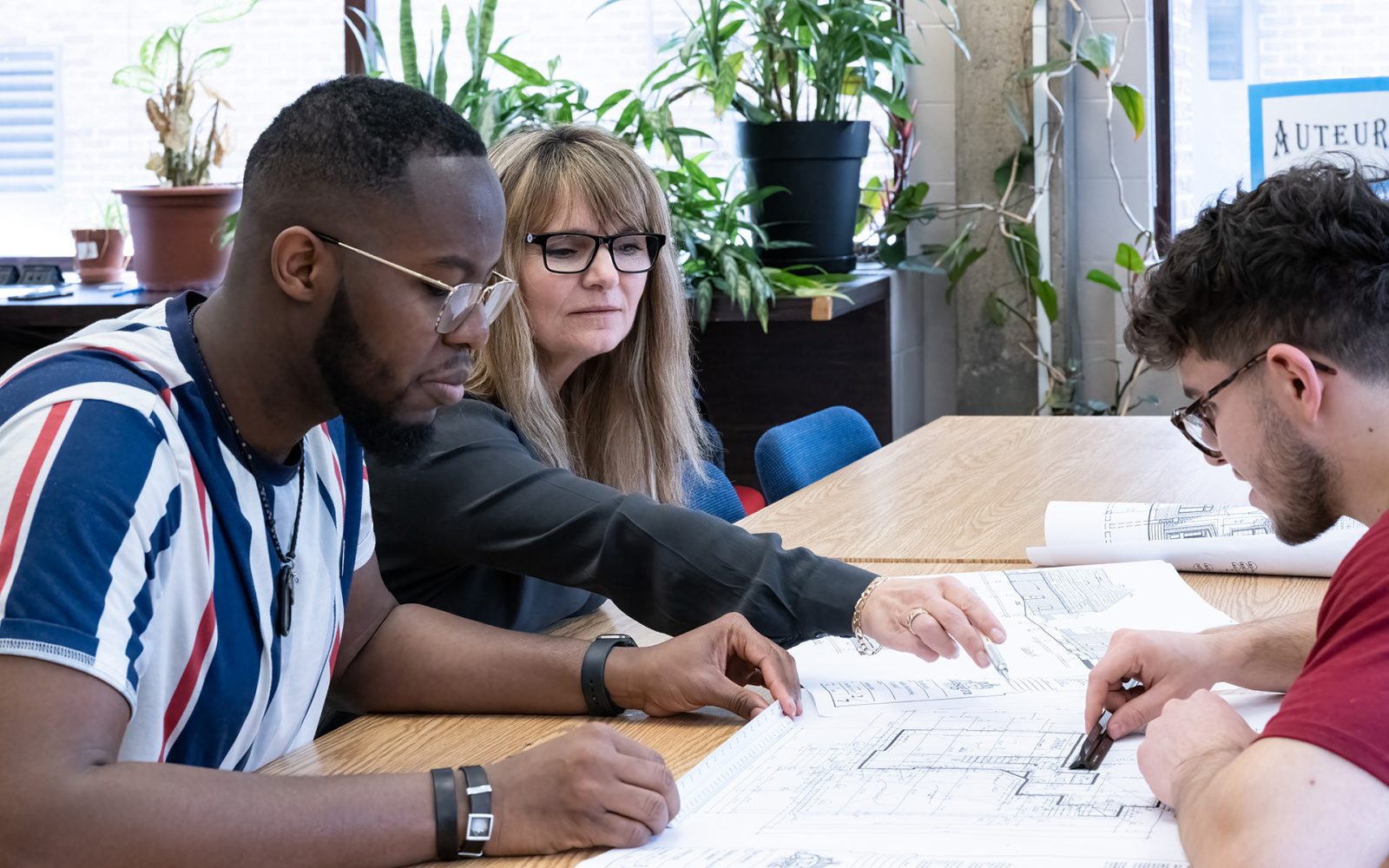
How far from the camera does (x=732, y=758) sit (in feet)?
3.77

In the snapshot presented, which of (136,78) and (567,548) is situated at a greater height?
(136,78)

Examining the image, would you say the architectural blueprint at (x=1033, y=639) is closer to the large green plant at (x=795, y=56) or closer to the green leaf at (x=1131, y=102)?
the large green plant at (x=795, y=56)

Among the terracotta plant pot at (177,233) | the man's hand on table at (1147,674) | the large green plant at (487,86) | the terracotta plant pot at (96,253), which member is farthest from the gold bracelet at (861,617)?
the terracotta plant pot at (96,253)

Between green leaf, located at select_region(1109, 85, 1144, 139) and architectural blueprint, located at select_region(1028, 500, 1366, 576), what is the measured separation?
7.96 ft

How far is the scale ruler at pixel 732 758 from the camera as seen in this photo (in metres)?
1.08

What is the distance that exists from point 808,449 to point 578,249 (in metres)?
0.97

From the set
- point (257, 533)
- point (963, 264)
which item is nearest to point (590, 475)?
point (257, 533)

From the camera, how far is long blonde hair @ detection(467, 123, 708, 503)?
1.75 meters

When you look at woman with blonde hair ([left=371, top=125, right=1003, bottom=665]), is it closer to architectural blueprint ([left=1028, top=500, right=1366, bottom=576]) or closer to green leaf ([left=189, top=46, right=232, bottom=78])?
architectural blueprint ([left=1028, top=500, right=1366, bottom=576])

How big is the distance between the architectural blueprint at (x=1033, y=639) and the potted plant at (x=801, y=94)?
2270mm

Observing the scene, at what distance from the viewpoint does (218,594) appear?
106 cm

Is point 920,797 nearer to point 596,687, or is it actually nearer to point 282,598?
point 596,687

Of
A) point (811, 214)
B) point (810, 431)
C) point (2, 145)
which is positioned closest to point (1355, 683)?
point (810, 431)

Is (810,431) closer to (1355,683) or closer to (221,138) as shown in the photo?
(1355,683)
